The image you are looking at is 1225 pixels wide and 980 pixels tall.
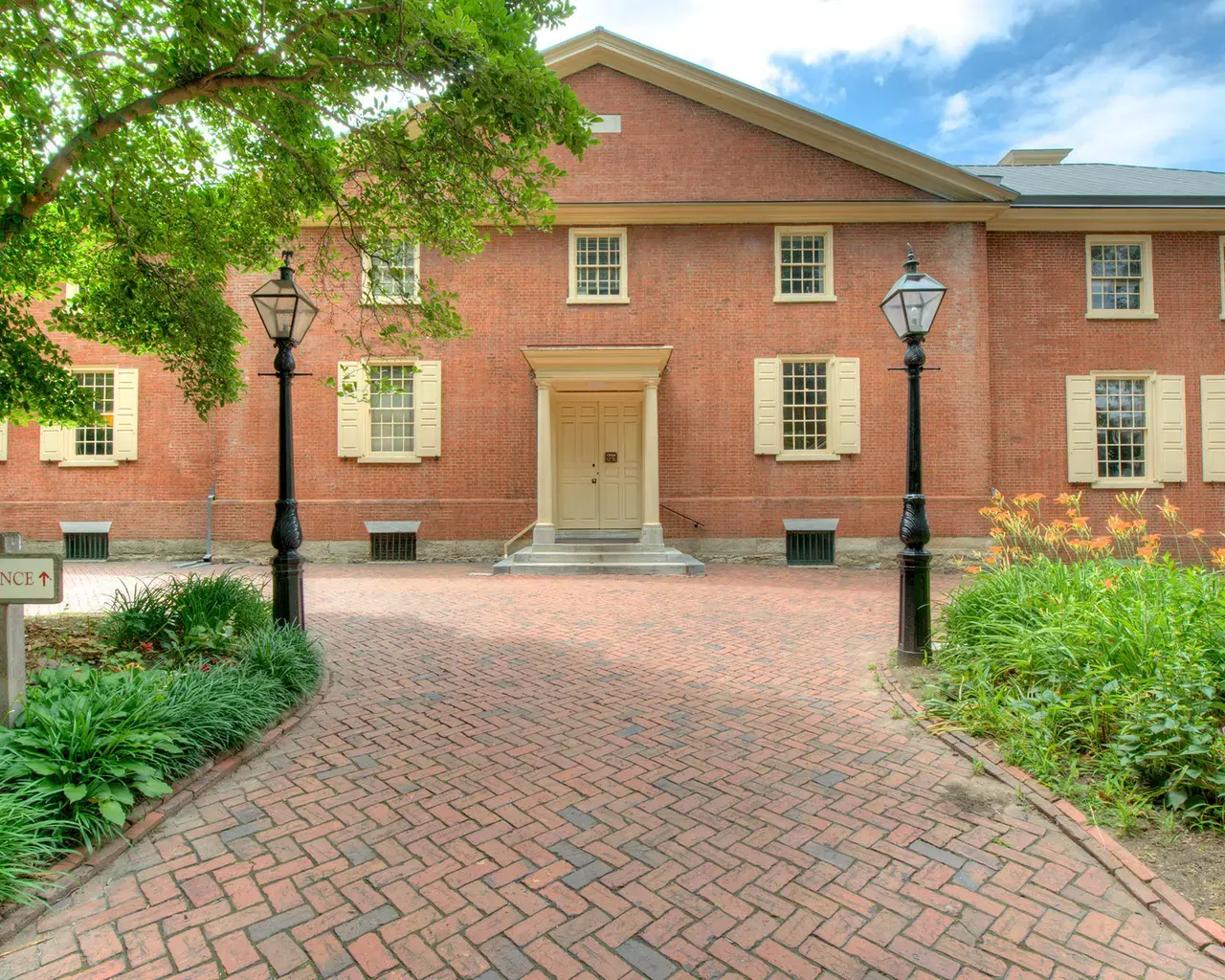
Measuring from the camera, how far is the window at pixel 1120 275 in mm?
13695

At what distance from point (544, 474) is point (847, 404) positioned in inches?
253

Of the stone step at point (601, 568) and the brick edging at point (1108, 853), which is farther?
the stone step at point (601, 568)

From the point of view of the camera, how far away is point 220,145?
259 inches

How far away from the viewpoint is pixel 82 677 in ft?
12.4

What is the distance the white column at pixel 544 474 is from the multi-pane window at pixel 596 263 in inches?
103

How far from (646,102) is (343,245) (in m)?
7.15

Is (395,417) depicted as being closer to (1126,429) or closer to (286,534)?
(286,534)

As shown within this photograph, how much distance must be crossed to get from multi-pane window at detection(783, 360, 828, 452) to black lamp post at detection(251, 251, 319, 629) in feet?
32.8

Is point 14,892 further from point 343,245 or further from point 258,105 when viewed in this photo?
point 343,245

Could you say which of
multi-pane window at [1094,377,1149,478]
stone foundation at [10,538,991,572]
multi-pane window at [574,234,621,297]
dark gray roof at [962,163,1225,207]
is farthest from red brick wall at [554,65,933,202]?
stone foundation at [10,538,991,572]

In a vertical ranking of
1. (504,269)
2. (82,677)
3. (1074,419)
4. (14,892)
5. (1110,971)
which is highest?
(504,269)

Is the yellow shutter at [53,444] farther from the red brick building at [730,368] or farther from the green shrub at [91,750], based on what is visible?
the green shrub at [91,750]

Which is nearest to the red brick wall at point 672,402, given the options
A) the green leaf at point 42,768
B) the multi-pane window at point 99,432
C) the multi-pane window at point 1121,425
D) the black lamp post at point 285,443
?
the multi-pane window at point 99,432

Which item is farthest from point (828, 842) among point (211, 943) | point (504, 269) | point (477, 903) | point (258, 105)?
point (504, 269)
